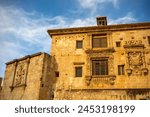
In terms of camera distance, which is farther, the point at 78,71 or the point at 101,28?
the point at 101,28

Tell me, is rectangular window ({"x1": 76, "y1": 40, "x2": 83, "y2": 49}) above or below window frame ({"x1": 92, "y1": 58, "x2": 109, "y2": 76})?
above

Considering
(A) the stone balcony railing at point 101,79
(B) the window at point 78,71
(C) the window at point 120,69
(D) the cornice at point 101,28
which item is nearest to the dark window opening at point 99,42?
(D) the cornice at point 101,28

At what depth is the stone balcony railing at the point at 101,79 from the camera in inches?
687

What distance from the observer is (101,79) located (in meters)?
17.7

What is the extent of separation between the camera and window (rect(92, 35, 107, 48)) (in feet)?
62.6

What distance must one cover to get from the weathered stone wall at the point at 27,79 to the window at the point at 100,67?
14.0ft

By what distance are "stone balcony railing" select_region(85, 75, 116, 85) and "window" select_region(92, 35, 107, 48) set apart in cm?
308

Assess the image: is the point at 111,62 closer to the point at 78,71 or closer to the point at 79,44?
the point at 78,71

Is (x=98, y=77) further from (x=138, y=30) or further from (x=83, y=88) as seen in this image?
(x=138, y=30)

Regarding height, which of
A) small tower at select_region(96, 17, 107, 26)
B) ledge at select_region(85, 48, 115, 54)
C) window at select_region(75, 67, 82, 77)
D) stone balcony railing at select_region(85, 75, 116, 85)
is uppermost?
small tower at select_region(96, 17, 107, 26)

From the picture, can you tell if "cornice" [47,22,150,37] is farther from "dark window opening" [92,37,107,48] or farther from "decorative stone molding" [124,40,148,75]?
"decorative stone molding" [124,40,148,75]

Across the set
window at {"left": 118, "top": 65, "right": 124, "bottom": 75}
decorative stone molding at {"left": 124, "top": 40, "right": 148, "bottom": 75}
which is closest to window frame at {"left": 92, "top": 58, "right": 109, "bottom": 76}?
window at {"left": 118, "top": 65, "right": 124, "bottom": 75}

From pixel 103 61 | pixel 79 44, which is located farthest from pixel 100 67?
pixel 79 44

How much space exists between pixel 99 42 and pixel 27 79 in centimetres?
770
